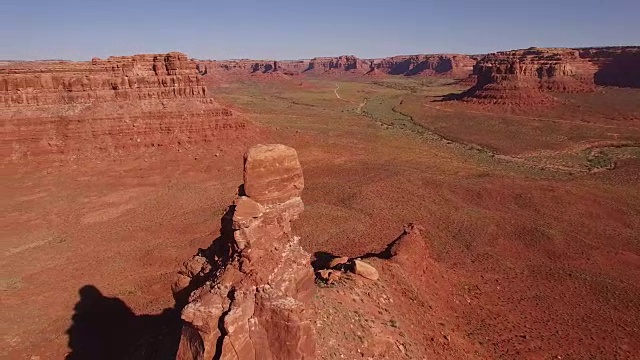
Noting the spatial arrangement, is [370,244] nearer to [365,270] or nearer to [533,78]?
[365,270]

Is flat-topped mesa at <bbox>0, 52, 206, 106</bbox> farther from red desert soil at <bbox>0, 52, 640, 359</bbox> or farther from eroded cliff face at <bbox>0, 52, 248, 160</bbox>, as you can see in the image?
red desert soil at <bbox>0, 52, 640, 359</bbox>

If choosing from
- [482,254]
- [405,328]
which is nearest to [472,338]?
[405,328]

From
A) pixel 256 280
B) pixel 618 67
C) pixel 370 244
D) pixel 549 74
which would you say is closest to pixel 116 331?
pixel 256 280

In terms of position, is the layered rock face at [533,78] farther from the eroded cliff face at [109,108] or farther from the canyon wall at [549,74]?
the eroded cliff face at [109,108]

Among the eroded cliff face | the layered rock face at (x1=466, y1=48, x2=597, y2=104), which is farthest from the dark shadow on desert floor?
the layered rock face at (x1=466, y1=48, x2=597, y2=104)

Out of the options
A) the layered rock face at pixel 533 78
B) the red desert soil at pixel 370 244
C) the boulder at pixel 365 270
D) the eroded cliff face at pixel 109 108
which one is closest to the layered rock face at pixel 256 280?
the red desert soil at pixel 370 244

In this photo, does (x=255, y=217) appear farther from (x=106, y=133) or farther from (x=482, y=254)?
(x=106, y=133)
